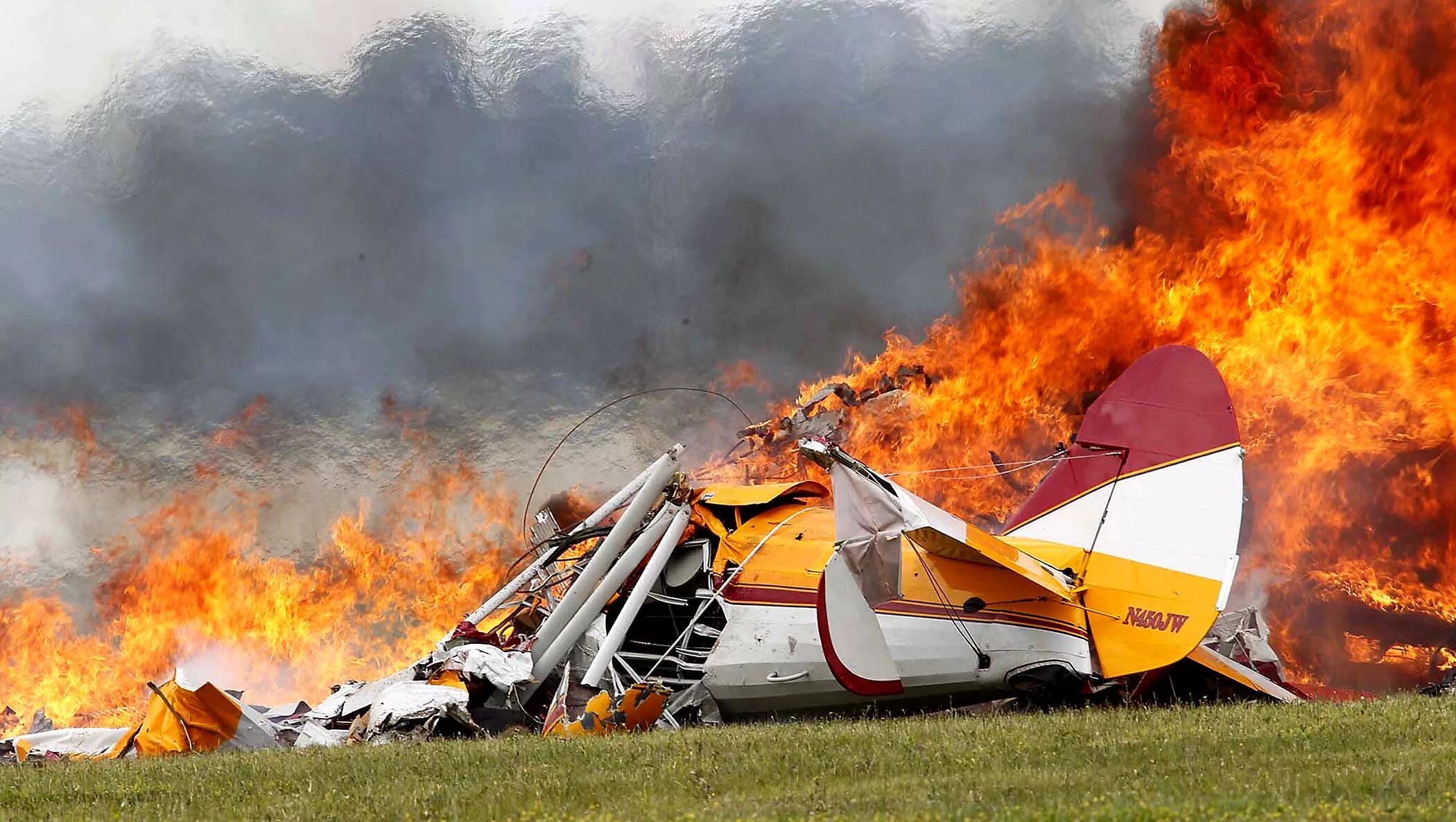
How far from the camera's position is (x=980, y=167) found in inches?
1168

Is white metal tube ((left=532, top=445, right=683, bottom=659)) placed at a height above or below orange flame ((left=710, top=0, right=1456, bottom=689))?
below

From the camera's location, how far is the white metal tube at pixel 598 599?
1966 centimetres

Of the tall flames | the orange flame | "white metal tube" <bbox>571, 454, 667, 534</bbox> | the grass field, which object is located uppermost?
the orange flame

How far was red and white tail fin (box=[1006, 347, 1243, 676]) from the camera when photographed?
17312 mm

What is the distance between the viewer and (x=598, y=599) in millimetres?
19875

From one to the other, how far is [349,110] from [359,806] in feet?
71.6

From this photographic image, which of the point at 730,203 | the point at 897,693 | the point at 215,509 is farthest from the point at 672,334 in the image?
the point at 897,693

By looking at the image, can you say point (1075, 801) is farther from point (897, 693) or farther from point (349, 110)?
point (349, 110)

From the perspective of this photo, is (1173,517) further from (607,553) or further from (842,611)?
(607,553)

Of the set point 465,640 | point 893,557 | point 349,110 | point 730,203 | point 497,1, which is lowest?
point 465,640

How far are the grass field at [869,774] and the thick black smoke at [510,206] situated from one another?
607 inches

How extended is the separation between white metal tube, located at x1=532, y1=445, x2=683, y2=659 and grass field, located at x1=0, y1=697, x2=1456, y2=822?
4107 mm

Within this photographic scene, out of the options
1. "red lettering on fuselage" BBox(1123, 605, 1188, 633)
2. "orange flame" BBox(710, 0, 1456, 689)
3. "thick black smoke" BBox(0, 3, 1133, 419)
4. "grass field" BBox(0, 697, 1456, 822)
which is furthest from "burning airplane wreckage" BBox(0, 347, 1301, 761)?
"thick black smoke" BBox(0, 3, 1133, 419)

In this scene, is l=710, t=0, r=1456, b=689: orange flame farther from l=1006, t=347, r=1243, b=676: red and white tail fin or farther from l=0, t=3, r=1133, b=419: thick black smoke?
l=1006, t=347, r=1243, b=676: red and white tail fin
